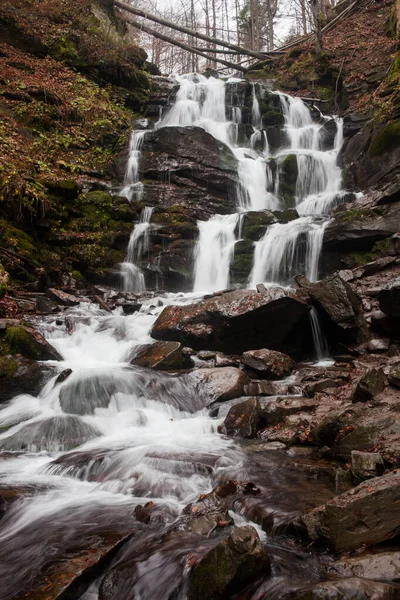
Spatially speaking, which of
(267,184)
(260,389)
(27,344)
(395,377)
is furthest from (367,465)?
(267,184)

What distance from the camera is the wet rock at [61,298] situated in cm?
1019

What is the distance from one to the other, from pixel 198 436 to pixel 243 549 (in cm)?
326

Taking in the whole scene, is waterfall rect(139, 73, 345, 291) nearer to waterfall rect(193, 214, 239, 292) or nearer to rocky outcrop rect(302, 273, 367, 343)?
waterfall rect(193, 214, 239, 292)

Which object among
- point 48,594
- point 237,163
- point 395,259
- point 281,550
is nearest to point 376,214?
point 395,259

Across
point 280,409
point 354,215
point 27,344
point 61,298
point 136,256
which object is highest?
point 354,215

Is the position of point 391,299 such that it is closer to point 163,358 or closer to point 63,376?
point 163,358

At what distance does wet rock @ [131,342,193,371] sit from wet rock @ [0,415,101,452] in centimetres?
213

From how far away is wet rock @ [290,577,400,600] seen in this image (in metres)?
2.09

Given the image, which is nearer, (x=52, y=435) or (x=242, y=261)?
(x=52, y=435)

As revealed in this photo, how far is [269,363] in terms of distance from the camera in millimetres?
7711

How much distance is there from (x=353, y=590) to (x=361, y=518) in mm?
699

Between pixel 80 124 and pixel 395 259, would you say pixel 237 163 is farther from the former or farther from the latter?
pixel 395 259

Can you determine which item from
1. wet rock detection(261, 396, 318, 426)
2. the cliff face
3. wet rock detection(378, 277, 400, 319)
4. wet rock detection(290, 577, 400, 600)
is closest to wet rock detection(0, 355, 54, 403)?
wet rock detection(261, 396, 318, 426)

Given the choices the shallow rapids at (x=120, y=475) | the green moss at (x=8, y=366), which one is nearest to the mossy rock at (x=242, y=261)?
the shallow rapids at (x=120, y=475)
